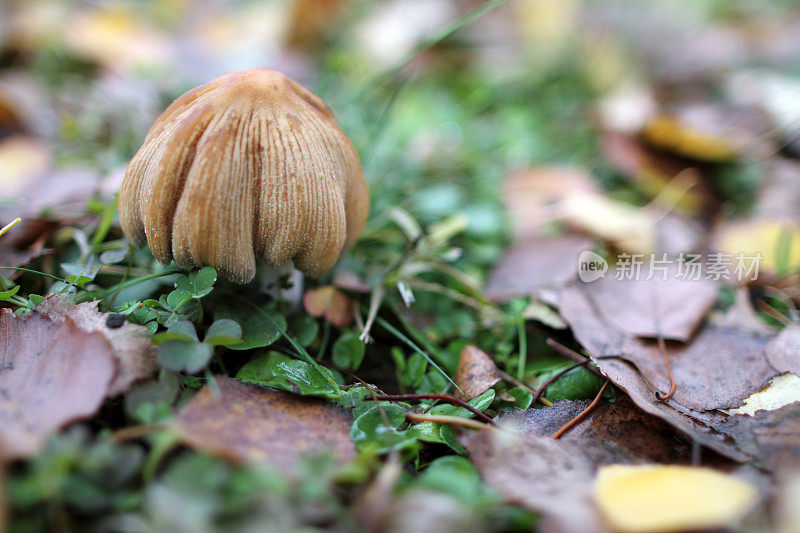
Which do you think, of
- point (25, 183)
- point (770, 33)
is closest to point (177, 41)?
point (25, 183)

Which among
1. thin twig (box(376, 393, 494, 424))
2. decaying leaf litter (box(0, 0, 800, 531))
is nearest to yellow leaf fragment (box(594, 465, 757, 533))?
decaying leaf litter (box(0, 0, 800, 531))

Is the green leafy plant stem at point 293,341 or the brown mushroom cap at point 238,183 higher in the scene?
the brown mushroom cap at point 238,183

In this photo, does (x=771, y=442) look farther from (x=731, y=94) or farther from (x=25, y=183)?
(x=731, y=94)

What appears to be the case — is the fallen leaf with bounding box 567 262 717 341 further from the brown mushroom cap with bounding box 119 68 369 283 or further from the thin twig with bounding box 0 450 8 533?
the thin twig with bounding box 0 450 8 533

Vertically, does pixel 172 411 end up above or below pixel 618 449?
above

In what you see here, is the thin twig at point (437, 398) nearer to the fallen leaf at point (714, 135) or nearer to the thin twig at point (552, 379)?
the thin twig at point (552, 379)

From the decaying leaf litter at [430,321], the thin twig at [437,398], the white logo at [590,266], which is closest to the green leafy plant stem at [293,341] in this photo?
the decaying leaf litter at [430,321]

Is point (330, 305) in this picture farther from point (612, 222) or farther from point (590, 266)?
point (612, 222)
